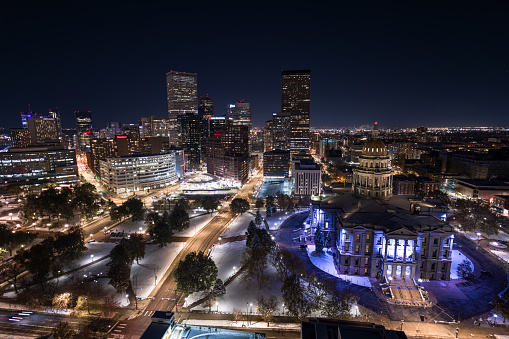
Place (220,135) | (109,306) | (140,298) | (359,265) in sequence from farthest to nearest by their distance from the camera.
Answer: (220,135) < (359,265) < (140,298) < (109,306)

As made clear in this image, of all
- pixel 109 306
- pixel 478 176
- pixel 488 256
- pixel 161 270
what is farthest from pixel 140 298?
pixel 478 176

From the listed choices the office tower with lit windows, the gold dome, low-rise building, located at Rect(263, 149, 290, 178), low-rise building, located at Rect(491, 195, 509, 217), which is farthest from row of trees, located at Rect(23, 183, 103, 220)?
low-rise building, located at Rect(491, 195, 509, 217)

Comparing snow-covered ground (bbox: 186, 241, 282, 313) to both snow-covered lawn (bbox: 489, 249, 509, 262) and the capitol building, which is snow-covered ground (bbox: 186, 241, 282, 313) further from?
snow-covered lawn (bbox: 489, 249, 509, 262)

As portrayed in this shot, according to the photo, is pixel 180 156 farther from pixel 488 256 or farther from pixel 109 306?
pixel 488 256

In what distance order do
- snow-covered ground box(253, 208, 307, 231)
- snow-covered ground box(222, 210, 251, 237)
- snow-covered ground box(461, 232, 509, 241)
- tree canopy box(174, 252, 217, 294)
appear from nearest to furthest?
1. tree canopy box(174, 252, 217, 294)
2. snow-covered ground box(461, 232, 509, 241)
3. snow-covered ground box(222, 210, 251, 237)
4. snow-covered ground box(253, 208, 307, 231)

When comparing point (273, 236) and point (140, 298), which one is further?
point (273, 236)

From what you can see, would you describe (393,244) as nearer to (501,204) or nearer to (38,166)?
(501,204)
